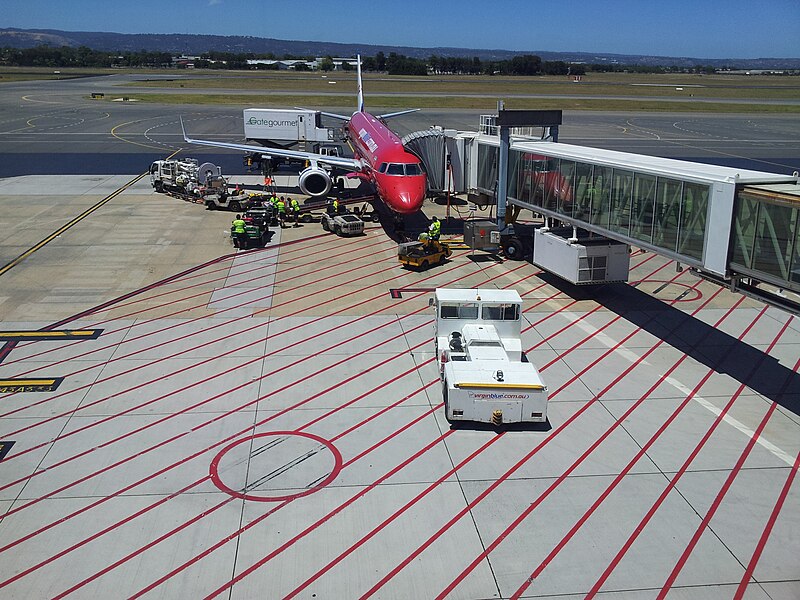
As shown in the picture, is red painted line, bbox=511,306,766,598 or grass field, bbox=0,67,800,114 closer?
red painted line, bbox=511,306,766,598

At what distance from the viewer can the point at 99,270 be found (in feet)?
110

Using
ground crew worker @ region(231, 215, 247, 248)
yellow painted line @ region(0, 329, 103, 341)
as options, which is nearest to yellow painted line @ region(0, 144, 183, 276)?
yellow painted line @ region(0, 329, 103, 341)

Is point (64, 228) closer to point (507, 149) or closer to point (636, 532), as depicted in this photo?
point (507, 149)

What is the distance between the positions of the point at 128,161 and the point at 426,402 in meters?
56.5

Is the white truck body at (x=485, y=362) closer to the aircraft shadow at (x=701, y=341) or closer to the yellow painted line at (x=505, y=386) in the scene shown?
the yellow painted line at (x=505, y=386)

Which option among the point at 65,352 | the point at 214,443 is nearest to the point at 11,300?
the point at 65,352

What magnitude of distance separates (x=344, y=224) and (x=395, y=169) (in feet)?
17.5

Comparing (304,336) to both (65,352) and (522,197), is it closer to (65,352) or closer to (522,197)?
(65,352)

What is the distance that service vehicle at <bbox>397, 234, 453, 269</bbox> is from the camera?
33438 millimetres

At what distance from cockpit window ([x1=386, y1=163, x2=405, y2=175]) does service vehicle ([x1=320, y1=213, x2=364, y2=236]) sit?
488 centimetres

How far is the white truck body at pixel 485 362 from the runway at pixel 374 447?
2.33 ft

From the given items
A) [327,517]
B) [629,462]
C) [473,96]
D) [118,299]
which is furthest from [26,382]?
[473,96]

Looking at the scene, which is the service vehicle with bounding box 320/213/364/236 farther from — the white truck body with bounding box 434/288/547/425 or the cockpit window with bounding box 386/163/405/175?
the white truck body with bounding box 434/288/547/425

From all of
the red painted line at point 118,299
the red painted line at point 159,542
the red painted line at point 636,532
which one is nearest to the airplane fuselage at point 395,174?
the red painted line at point 118,299
